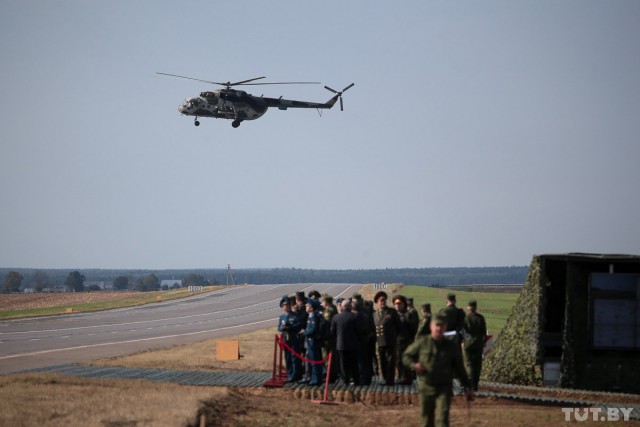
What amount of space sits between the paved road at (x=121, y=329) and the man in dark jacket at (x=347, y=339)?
1097cm

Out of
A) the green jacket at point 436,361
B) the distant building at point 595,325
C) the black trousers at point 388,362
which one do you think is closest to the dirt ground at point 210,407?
the distant building at point 595,325

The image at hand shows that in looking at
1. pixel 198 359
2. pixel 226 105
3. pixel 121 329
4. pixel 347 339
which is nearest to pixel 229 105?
pixel 226 105

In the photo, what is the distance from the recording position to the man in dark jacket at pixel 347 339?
63.8 feet

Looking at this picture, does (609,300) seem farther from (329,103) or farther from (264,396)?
(329,103)

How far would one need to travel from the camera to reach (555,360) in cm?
1988

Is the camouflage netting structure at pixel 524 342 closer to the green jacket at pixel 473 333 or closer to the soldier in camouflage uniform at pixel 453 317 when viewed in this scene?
the green jacket at pixel 473 333

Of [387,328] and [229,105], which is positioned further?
[229,105]

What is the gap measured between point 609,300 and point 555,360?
78.7 inches

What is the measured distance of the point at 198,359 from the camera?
89.1ft

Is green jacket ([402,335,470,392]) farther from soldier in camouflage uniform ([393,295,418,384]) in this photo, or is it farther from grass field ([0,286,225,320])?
grass field ([0,286,225,320])

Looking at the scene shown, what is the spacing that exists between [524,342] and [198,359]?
11.5 m

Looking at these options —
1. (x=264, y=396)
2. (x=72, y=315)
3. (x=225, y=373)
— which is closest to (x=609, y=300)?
(x=264, y=396)

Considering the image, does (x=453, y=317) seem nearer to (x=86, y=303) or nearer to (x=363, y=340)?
(x=363, y=340)

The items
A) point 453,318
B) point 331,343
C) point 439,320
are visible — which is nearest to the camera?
point 439,320
